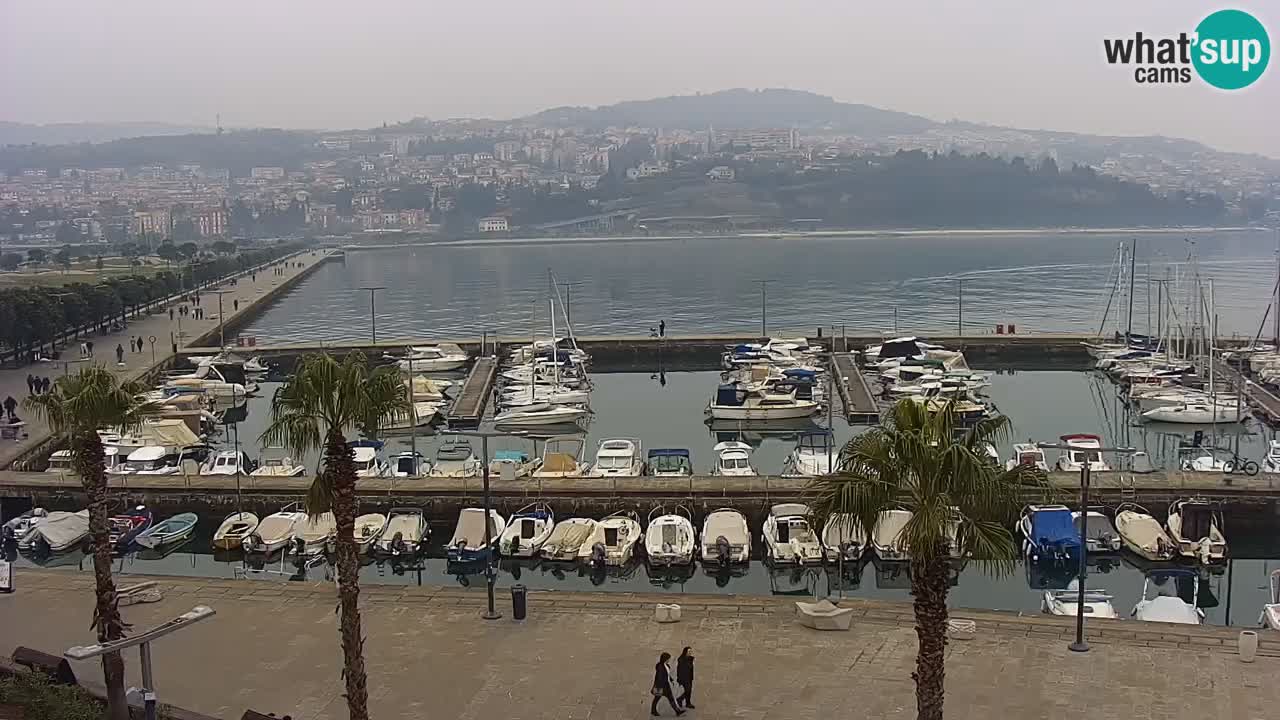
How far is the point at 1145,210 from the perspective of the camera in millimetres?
190875

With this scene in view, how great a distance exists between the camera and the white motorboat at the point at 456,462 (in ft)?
64.8

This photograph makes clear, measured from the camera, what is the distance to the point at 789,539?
52.3 ft

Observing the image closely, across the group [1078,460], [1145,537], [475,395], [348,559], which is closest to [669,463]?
[1078,460]

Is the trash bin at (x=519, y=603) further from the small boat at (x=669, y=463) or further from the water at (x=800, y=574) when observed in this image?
the small boat at (x=669, y=463)

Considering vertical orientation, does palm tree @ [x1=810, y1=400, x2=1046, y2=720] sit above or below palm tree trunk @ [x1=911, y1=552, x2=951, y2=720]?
above

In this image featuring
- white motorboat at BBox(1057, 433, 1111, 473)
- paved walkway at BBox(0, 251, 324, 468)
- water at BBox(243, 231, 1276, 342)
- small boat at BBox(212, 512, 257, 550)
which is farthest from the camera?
water at BBox(243, 231, 1276, 342)

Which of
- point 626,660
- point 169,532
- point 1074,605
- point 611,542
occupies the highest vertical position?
point 626,660

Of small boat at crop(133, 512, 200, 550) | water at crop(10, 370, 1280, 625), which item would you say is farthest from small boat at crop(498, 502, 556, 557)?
small boat at crop(133, 512, 200, 550)

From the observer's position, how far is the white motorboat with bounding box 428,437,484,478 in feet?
64.8

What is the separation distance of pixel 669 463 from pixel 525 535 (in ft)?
16.2

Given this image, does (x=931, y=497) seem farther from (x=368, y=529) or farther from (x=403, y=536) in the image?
(x=368, y=529)

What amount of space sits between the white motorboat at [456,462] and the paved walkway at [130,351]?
6108mm

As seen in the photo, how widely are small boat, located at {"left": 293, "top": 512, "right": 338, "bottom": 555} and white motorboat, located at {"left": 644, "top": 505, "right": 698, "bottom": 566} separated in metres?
4.78

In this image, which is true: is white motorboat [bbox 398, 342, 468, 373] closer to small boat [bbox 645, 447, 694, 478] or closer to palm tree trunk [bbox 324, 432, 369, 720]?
small boat [bbox 645, 447, 694, 478]
